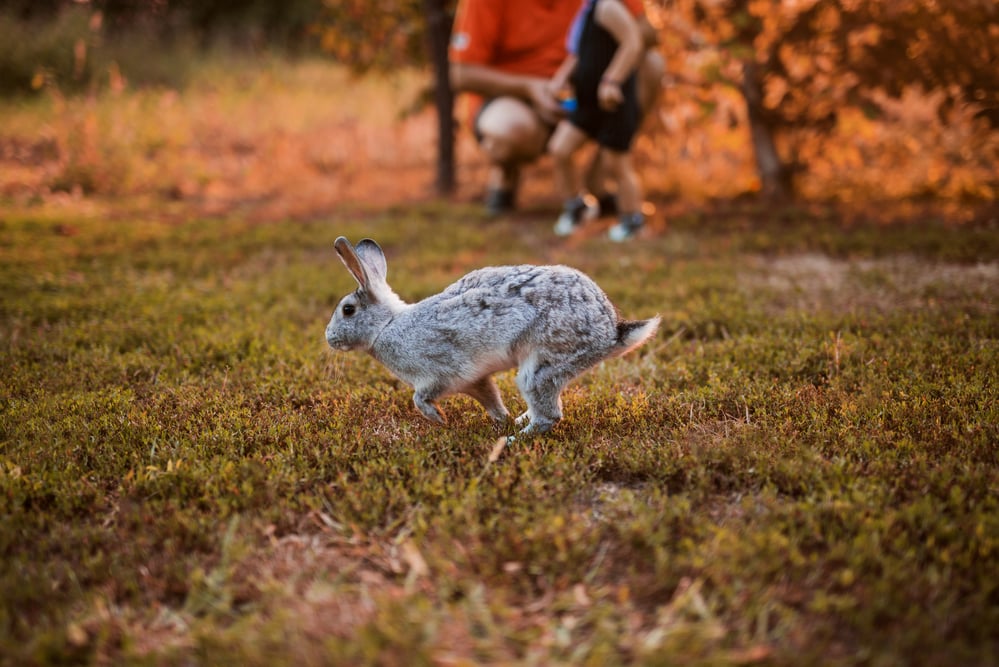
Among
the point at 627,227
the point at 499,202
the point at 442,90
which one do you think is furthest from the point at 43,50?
the point at 627,227

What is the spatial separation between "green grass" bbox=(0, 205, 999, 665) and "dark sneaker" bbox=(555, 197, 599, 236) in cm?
231

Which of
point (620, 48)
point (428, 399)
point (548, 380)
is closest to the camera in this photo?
point (548, 380)

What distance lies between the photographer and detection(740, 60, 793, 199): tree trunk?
858cm

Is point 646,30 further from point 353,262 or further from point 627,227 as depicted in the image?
point 353,262

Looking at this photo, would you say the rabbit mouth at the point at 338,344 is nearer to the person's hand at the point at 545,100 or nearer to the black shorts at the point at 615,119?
the black shorts at the point at 615,119

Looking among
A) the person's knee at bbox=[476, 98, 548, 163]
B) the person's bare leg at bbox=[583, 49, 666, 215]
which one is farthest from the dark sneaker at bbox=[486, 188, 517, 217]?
the person's bare leg at bbox=[583, 49, 666, 215]

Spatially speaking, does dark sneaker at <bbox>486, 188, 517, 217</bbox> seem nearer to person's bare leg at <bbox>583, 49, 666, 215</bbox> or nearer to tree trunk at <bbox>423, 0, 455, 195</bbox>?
person's bare leg at <bbox>583, 49, 666, 215</bbox>

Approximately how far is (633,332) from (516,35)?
20.3 feet

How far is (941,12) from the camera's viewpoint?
7.20m

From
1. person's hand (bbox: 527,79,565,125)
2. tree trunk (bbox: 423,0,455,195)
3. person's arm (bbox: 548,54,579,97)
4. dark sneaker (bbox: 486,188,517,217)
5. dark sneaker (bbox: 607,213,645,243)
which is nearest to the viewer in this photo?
dark sneaker (bbox: 607,213,645,243)

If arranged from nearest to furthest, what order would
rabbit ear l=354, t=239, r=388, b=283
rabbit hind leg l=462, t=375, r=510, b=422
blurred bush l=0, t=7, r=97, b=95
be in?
1. rabbit hind leg l=462, t=375, r=510, b=422
2. rabbit ear l=354, t=239, r=388, b=283
3. blurred bush l=0, t=7, r=97, b=95

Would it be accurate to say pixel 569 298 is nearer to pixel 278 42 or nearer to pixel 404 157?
pixel 404 157

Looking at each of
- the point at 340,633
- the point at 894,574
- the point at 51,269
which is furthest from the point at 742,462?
the point at 51,269

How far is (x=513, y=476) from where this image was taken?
3.27 metres
